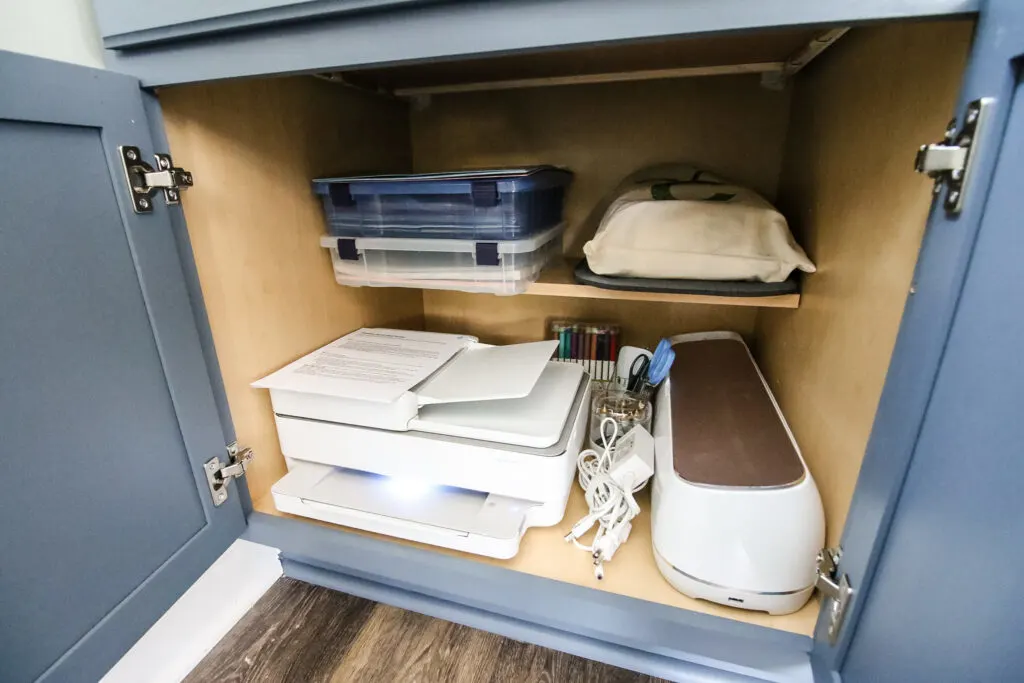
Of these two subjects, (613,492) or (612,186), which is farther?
(612,186)

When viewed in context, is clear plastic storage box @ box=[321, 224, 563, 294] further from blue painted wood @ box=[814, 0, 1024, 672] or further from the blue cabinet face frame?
blue painted wood @ box=[814, 0, 1024, 672]

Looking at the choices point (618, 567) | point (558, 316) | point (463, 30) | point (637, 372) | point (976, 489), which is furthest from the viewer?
point (558, 316)

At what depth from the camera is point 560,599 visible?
0.58 meters

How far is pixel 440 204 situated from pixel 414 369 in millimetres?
263

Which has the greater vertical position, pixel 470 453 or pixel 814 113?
pixel 814 113

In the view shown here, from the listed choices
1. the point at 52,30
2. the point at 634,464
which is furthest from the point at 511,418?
the point at 52,30

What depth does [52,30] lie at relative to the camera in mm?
489

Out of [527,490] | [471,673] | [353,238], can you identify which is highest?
[353,238]

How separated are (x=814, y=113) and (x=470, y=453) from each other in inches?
27.8

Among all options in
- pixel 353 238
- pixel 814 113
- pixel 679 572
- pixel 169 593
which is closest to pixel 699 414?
pixel 679 572

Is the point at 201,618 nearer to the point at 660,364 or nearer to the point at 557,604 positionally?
the point at 557,604

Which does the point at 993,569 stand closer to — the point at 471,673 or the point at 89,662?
the point at 471,673

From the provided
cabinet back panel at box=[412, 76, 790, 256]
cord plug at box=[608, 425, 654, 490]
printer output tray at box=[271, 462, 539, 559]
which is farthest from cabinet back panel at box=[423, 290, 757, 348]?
printer output tray at box=[271, 462, 539, 559]

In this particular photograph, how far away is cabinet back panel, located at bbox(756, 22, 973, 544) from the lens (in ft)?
1.28
